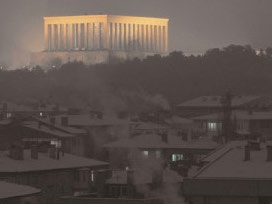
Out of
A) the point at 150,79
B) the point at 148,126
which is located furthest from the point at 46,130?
the point at 150,79

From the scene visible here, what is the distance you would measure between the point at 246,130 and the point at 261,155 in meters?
27.2

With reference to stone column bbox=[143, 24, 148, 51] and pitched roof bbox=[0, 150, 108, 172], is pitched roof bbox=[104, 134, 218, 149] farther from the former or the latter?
stone column bbox=[143, 24, 148, 51]

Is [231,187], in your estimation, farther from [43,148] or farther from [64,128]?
[64,128]

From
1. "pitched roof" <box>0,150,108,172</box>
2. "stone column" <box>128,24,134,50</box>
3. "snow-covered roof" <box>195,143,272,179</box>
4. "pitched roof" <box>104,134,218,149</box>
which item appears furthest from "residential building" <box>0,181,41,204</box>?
"stone column" <box>128,24,134,50</box>

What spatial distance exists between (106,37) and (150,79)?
54534mm

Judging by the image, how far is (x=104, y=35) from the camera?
148000mm

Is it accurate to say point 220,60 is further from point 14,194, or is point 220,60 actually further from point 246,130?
point 14,194

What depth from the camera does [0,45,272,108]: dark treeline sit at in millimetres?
84625

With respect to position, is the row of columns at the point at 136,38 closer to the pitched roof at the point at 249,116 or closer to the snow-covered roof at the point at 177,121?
the snow-covered roof at the point at 177,121

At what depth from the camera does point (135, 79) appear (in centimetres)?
9356

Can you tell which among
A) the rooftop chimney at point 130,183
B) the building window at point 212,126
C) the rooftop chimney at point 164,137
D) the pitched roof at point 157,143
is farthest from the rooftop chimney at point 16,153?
the building window at point 212,126

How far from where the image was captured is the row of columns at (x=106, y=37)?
146 meters

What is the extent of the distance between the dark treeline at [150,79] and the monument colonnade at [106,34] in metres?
33.9

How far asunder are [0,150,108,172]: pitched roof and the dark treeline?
1422 inches
